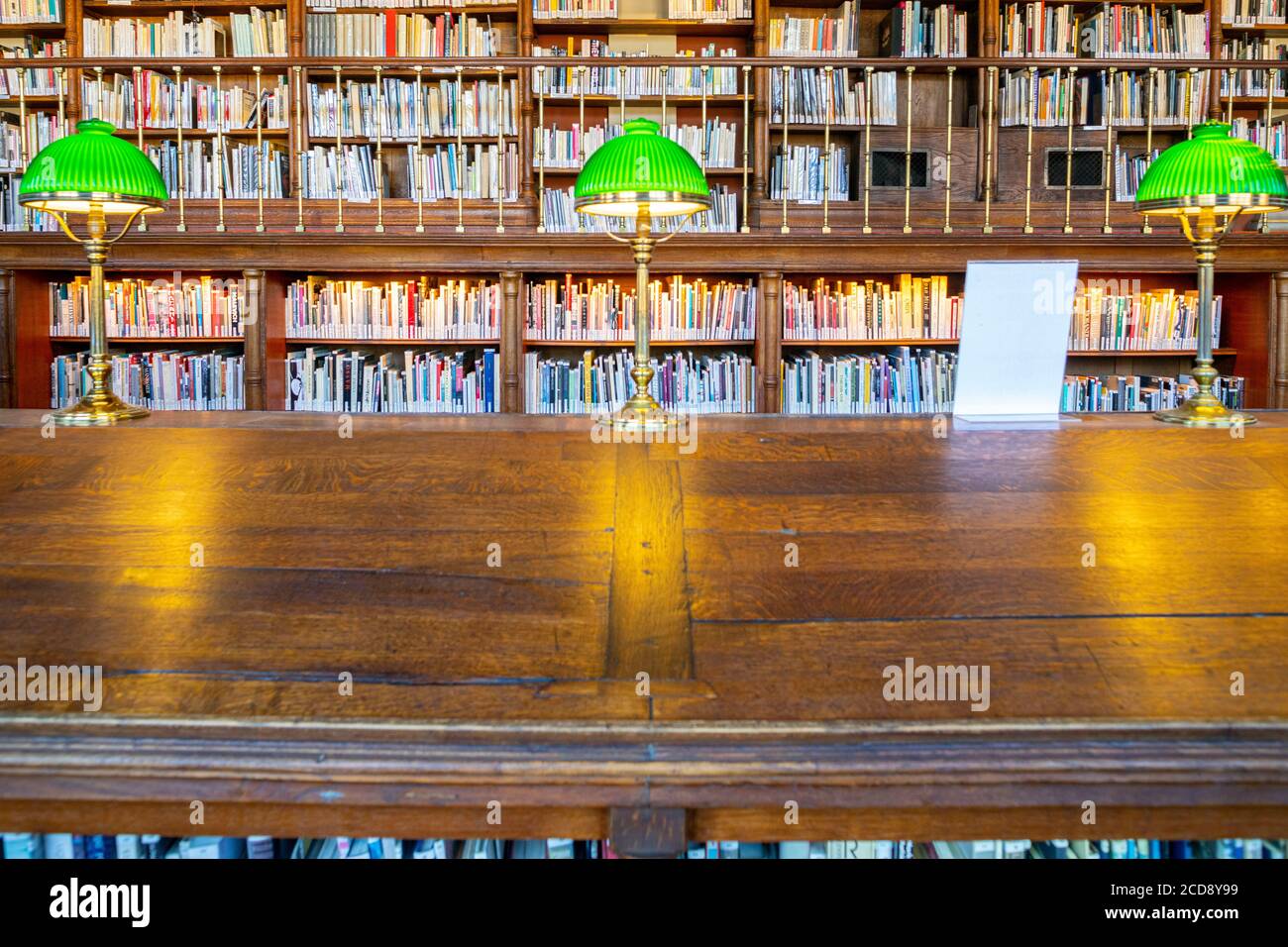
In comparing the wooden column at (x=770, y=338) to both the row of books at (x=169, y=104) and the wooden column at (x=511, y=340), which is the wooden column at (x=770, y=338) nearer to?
the wooden column at (x=511, y=340)

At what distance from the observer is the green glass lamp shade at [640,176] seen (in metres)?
2.12

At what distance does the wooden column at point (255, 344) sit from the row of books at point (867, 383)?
2213 millimetres

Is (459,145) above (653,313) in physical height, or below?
above

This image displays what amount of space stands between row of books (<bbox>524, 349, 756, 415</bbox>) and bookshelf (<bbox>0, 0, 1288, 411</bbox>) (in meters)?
0.12

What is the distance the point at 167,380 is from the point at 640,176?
3.48m

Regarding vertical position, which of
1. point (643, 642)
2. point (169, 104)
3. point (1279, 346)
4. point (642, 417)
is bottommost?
point (643, 642)

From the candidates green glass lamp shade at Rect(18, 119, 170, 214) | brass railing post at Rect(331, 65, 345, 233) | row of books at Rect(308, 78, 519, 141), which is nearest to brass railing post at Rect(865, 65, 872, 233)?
row of books at Rect(308, 78, 519, 141)

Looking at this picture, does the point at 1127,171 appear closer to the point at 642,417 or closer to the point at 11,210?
the point at 642,417

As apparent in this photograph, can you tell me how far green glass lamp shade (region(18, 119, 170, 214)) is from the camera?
6.90ft

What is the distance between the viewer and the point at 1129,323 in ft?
16.2

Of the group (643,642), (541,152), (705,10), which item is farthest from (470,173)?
(643,642)

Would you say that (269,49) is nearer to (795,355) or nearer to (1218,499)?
(795,355)

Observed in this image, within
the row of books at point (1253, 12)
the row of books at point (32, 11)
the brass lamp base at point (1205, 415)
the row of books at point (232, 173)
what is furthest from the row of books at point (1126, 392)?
the row of books at point (32, 11)
